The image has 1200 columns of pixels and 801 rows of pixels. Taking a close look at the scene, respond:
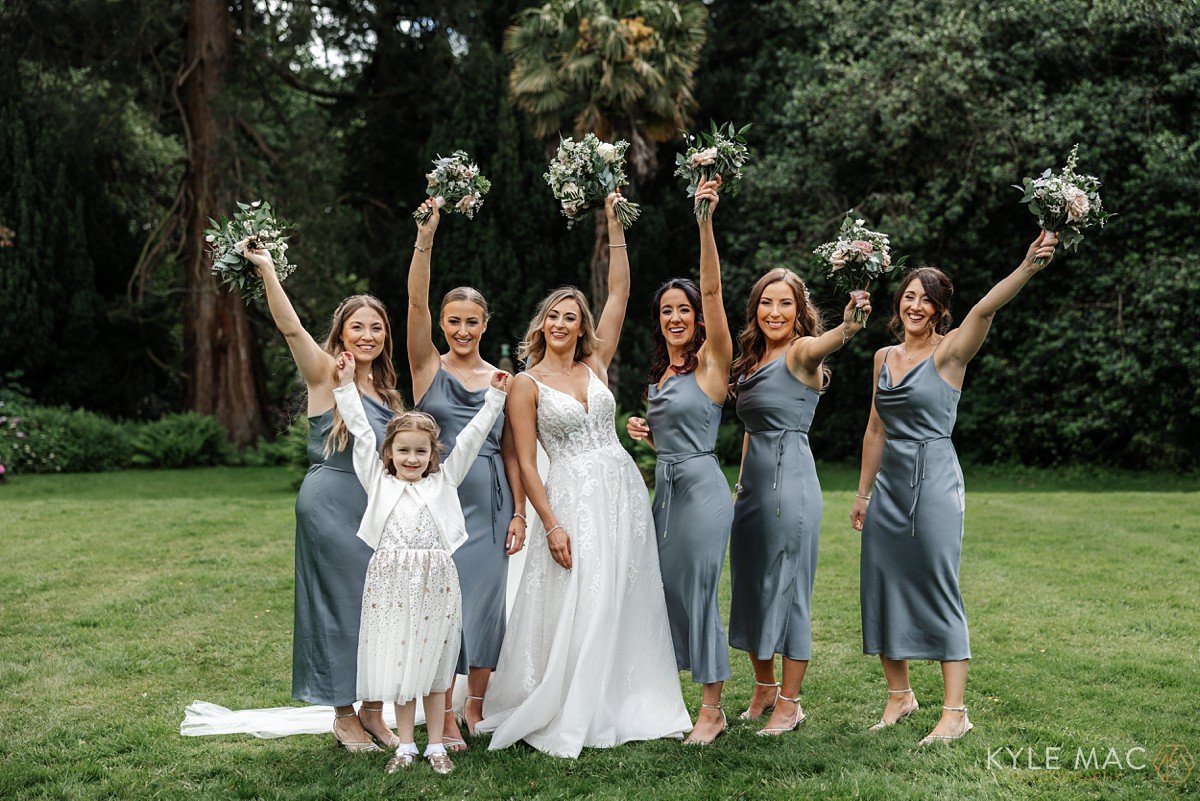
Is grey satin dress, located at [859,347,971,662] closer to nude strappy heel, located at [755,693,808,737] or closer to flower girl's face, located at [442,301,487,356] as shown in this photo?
nude strappy heel, located at [755,693,808,737]

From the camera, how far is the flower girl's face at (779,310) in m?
5.64

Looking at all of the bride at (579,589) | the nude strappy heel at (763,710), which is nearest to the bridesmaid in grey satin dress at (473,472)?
the bride at (579,589)

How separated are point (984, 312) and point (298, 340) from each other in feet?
10.6

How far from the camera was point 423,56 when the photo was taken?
2325 cm

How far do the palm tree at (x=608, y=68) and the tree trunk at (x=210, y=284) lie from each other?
20.7 ft

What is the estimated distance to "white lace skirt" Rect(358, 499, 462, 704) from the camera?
4844 millimetres

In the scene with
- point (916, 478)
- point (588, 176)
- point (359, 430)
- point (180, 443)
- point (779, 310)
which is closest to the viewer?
point (359, 430)

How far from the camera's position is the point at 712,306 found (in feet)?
17.4

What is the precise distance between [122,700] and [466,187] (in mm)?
3604

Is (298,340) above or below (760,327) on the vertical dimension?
below

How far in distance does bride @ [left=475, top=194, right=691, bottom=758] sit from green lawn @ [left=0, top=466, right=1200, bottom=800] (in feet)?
0.69

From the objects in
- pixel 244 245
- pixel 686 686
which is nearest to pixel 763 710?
pixel 686 686

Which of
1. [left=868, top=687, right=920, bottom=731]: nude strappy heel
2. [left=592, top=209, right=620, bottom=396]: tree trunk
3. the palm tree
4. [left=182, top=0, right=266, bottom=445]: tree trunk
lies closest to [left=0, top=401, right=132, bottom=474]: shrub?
[left=182, top=0, right=266, bottom=445]: tree trunk

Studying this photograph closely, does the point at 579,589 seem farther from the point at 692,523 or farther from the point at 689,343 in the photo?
the point at 689,343
